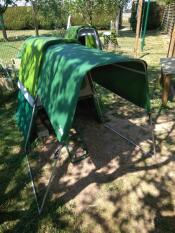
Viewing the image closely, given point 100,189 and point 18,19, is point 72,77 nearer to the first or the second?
point 100,189

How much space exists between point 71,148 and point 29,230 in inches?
84.0

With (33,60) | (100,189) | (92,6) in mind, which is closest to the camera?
(100,189)

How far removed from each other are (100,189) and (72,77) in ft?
7.14

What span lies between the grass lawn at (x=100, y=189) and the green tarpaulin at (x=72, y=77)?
1333mm

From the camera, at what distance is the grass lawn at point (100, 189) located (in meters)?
3.81

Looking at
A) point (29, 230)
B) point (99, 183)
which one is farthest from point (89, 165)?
point (29, 230)

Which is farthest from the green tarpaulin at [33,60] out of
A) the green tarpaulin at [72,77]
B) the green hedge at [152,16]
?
the green hedge at [152,16]

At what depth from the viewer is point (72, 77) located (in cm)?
345

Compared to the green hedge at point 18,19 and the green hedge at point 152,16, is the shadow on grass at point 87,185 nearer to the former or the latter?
the green hedge at point 152,16

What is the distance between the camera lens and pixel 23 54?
252 inches

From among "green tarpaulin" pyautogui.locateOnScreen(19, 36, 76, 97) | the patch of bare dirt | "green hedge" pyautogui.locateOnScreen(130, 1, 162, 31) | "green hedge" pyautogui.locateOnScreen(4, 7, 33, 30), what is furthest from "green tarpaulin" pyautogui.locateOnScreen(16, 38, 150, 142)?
"green hedge" pyautogui.locateOnScreen(4, 7, 33, 30)

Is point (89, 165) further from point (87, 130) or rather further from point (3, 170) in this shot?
point (3, 170)

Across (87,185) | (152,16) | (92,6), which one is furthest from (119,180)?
(152,16)

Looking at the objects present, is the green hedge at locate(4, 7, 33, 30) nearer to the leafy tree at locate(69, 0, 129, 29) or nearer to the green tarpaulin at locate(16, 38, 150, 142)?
the leafy tree at locate(69, 0, 129, 29)
